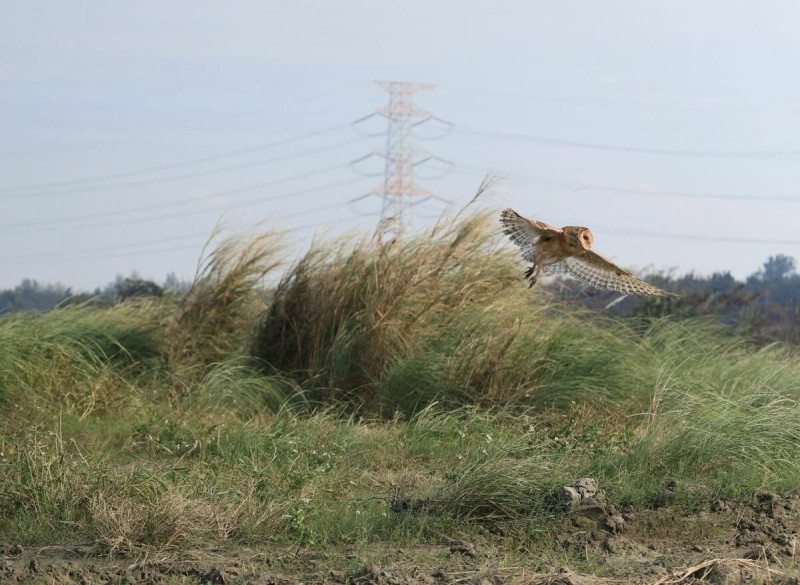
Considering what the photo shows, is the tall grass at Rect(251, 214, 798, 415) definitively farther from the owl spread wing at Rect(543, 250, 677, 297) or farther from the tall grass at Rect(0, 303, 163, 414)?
the owl spread wing at Rect(543, 250, 677, 297)

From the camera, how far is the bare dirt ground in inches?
143

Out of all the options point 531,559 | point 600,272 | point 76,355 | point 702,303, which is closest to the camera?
point 600,272

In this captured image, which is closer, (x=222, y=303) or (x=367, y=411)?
(x=367, y=411)

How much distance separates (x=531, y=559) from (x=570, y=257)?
202 centimetres

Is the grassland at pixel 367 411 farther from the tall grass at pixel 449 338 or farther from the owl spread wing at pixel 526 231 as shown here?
the owl spread wing at pixel 526 231

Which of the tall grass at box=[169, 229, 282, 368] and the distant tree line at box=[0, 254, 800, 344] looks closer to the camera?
the tall grass at box=[169, 229, 282, 368]

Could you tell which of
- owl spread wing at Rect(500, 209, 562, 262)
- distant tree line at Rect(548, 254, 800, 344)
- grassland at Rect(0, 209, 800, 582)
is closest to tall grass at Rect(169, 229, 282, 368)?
grassland at Rect(0, 209, 800, 582)

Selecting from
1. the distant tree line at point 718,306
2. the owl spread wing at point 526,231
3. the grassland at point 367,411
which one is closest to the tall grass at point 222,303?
the grassland at point 367,411

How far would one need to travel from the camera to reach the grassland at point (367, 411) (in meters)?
4.23

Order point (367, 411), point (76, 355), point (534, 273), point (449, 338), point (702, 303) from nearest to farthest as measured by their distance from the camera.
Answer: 1. point (534, 273)
2. point (367, 411)
3. point (449, 338)
4. point (76, 355)
5. point (702, 303)

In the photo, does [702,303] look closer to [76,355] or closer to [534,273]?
[76,355]

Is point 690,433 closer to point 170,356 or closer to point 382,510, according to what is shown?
point 382,510

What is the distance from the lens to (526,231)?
2357 mm

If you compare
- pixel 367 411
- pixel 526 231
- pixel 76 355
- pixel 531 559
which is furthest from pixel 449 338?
pixel 526 231
